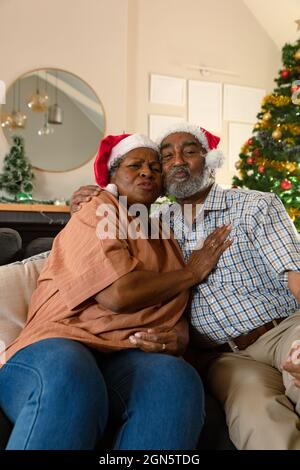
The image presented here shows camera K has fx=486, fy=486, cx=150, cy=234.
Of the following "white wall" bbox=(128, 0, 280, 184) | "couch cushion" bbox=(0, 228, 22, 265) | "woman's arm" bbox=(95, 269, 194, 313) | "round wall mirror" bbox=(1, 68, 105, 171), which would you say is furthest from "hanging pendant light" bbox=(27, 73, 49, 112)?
"woman's arm" bbox=(95, 269, 194, 313)

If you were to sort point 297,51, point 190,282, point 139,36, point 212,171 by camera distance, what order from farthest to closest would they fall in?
1. point 139,36
2. point 297,51
3. point 212,171
4. point 190,282

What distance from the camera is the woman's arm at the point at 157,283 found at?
→ 4.44 feet

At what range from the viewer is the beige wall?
4.79 m

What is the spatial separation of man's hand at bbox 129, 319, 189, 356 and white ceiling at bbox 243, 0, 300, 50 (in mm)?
4929

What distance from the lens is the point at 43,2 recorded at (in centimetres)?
486

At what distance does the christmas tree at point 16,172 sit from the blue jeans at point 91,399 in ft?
11.5

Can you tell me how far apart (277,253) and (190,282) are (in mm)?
300

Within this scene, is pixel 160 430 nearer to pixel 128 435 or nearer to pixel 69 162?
pixel 128 435

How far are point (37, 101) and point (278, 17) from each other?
2926mm

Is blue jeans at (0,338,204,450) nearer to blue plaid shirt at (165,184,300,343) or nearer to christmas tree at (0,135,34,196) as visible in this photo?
blue plaid shirt at (165,184,300,343)

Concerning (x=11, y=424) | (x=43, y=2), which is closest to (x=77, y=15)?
(x=43, y=2)

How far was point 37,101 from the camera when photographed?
15.5 ft

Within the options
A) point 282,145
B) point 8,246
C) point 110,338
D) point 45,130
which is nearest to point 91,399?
point 110,338

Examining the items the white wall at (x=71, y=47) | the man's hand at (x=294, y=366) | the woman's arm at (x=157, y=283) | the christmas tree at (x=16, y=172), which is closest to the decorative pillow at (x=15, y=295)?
the woman's arm at (x=157, y=283)
